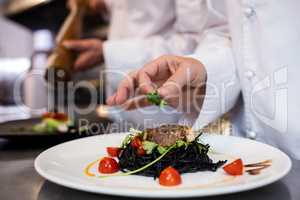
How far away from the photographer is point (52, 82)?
1.20m

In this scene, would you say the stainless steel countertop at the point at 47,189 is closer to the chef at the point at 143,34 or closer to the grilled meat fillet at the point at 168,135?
the grilled meat fillet at the point at 168,135

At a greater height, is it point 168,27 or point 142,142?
point 168,27

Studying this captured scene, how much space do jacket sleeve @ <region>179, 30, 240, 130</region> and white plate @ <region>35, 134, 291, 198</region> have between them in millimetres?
97

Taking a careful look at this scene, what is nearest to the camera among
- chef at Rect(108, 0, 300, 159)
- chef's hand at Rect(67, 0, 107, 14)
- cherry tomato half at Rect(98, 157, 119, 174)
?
cherry tomato half at Rect(98, 157, 119, 174)

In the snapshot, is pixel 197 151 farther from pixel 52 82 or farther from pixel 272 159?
pixel 52 82

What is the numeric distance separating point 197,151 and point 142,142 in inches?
3.7

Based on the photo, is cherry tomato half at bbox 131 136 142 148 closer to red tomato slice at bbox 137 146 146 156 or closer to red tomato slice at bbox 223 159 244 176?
red tomato slice at bbox 137 146 146 156

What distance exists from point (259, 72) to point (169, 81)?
217 millimetres

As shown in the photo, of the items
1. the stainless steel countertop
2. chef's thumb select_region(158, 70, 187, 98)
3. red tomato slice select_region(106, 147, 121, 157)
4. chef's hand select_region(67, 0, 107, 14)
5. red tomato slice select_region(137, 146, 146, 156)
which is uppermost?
chef's hand select_region(67, 0, 107, 14)

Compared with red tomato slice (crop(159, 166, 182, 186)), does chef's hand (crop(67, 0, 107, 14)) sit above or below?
above

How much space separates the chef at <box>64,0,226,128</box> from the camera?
1062 millimetres

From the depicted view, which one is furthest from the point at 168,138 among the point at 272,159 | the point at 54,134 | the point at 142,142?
the point at 54,134

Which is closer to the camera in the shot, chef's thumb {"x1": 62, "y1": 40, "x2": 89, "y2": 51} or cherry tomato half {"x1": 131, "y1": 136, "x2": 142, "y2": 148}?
cherry tomato half {"x1": 131, "y1": 136, "x2": 142, "y2": 148}

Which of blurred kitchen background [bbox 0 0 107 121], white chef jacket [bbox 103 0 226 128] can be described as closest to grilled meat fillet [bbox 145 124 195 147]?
white chef jacket [bbox 103 0 226 128]
